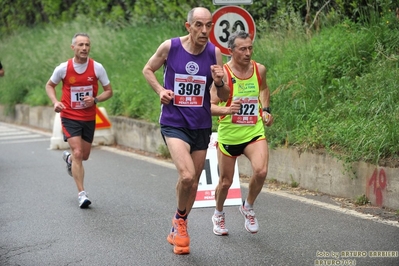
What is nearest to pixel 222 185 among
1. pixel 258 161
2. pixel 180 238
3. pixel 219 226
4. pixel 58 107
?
pixel 219 226

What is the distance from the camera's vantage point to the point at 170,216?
8352mm

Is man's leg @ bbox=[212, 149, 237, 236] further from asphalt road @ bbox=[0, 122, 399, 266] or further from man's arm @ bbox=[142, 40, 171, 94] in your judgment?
man's arm @ bbox=[142, 40, 171, 94]

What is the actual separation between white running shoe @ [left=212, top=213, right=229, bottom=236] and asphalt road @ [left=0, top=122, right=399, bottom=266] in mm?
61

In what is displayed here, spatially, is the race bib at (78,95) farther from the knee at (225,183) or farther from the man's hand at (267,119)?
the man's hand at (267,119)

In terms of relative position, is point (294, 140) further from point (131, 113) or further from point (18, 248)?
point (131, 113)

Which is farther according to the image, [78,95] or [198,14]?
[78,95]

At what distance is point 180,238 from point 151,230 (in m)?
1.02

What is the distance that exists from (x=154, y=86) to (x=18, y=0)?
21.6 m

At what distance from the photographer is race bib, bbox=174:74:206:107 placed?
22.0 ft

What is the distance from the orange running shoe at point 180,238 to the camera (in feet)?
22.0

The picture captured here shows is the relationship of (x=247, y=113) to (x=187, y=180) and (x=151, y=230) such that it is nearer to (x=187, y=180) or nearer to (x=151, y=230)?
(x=187, y=180)

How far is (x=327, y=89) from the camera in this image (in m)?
10.7

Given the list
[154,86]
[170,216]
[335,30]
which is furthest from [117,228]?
Answer: [335,30]

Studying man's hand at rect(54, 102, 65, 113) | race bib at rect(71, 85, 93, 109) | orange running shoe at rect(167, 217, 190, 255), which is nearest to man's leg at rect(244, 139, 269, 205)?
orange running shoe at rect(167, 217, 190, 255)
